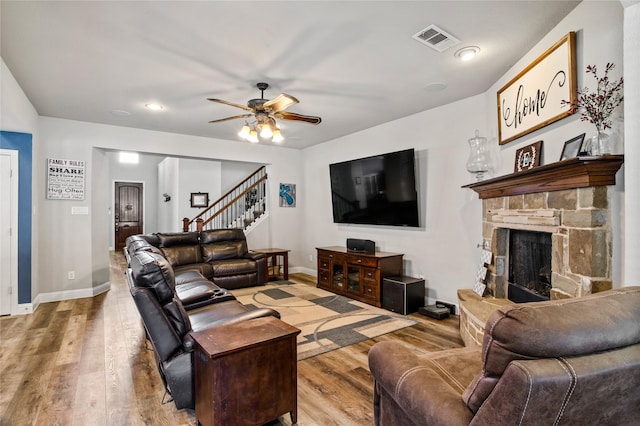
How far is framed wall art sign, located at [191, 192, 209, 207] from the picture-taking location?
863 cm

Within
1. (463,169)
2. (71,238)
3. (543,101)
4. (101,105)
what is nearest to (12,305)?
(71,238)

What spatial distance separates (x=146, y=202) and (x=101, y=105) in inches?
296

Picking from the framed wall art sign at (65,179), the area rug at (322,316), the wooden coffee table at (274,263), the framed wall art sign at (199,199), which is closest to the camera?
the area rug at (322,316)

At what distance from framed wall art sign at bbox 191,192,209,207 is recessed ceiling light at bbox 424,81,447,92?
22.3 feet

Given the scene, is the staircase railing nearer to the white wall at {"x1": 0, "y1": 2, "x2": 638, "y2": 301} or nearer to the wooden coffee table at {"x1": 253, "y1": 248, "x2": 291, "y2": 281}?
the wooden coffee table at {"x1": 253, "y1": 248, "x2": 291, "y2": 281}

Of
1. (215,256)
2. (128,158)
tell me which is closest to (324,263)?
(215,256)

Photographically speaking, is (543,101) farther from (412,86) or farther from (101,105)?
(101,105)

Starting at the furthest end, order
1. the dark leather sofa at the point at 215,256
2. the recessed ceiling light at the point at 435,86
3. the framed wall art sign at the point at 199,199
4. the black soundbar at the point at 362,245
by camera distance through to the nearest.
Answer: the framed wall art sign at the point at 199,199 < the dark leather sofa at the point at 215,256 < the black soundbar at the point at 362,245 < the recessed ceiling light at the point at 435,86

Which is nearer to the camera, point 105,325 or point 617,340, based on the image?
point 617,340

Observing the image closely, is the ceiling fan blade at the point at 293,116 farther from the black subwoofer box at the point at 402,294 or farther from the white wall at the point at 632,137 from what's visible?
the white wall at the point at 632,137

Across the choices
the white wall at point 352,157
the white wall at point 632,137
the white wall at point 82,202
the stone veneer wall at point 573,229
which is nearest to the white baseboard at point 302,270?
the white wall at point 352,157

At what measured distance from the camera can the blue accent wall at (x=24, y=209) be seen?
13.6 ft

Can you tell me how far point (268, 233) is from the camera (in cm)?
689

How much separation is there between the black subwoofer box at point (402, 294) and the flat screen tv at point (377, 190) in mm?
832
